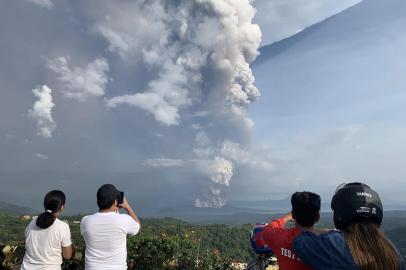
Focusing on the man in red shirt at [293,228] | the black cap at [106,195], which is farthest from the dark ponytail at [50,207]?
the man in red shirt at [293,228]

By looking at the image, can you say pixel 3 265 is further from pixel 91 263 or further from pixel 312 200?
pixel 312 200

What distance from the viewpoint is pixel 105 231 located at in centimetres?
386

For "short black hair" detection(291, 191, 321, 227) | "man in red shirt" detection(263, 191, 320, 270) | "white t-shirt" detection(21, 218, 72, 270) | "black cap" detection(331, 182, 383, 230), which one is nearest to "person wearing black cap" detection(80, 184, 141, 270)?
"white t-shirt" detection(21, 218, 72, 270)

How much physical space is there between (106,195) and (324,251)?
2.36 meters

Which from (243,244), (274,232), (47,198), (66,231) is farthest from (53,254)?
(243,244)

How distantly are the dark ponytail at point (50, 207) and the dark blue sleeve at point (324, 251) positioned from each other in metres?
2.76

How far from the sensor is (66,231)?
4.14m

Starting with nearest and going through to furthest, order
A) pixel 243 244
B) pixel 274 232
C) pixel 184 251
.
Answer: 1. pixel 274 232
2. pixel 184 251
3. pixel 243 244

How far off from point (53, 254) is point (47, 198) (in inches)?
22.5

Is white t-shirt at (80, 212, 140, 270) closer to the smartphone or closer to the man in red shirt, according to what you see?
the smartphone

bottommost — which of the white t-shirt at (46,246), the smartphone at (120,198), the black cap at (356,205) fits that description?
the white t-shirt at (46,246)

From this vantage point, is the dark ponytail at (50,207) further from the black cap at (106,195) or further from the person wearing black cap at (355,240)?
the person wearing black cap at (355,240)

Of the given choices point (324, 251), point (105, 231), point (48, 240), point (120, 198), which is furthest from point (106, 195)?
point (324, 251)

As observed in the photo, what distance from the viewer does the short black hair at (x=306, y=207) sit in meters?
2.55
